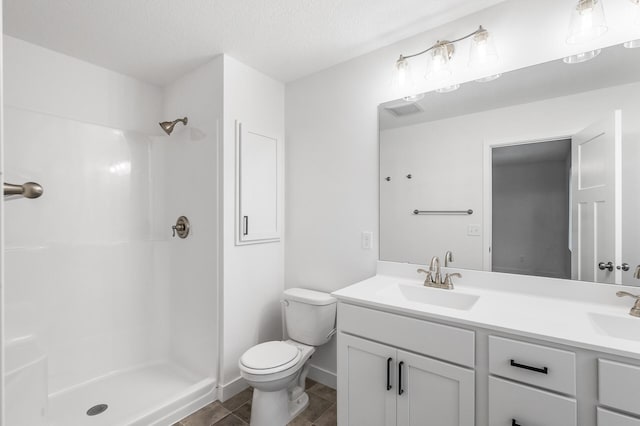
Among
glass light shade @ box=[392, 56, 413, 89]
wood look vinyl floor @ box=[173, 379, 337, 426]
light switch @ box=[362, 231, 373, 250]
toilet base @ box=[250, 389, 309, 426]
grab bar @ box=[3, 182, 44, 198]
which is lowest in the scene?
wood look vinyl floor @ box=[173, 379, 337, 426]

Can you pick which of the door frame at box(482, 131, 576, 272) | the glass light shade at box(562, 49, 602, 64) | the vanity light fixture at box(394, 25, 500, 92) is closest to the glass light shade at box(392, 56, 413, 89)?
the vanity light fixture at box(394, 25, 500, 92)

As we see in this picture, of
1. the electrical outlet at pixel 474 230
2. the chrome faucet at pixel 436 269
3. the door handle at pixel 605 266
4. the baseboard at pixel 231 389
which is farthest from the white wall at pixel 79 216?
the door handle at pixel 605 266

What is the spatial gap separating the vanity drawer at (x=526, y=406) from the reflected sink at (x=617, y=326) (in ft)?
1.23

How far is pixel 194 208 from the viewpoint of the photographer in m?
2.30

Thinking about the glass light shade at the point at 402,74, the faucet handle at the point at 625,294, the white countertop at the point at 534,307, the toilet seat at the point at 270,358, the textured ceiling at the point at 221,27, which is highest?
the textured ceiling at the point at 221,27

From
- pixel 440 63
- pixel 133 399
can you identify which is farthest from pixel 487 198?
pixel 133 399

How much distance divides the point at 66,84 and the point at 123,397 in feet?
6.95

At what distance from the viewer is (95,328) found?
2230 mm

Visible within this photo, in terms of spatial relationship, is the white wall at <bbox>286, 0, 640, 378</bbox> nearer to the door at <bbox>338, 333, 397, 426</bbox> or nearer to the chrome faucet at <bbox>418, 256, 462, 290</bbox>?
the chrome faucet at <bbox>418, 256, 462, 290</bbox>

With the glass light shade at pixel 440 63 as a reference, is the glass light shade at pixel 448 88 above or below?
below

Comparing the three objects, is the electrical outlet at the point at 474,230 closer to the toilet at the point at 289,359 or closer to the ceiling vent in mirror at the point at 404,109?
the ceiling vent in mirror at the point at 404,109

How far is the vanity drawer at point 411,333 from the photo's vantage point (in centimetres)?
127

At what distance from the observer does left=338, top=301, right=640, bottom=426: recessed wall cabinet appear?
103 centimetres

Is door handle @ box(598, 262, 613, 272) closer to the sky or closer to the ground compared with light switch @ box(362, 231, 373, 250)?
closer to the ground
